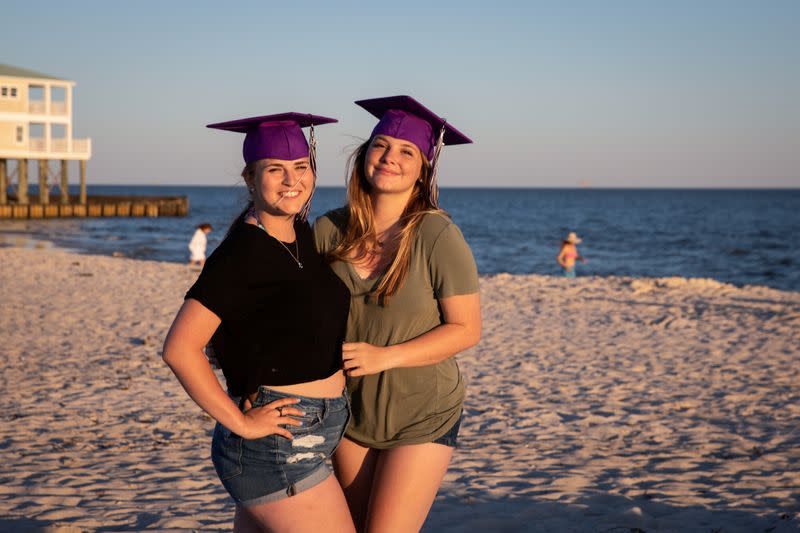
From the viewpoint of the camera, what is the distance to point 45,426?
745 centimetres

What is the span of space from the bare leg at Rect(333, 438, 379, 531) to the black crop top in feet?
1.53

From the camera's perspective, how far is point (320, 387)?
109 inches

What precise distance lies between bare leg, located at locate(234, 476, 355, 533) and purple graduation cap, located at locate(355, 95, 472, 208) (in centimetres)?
126

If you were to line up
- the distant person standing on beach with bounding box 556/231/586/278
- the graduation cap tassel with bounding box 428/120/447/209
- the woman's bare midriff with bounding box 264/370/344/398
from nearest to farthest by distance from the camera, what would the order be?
1. the woman's bare midriff with bounding box 264/370/344/398
2. the graduation cap tassel with bounding box 428/120/447/209
3. the distant person standing on beach with bounding box 556/231/586/278

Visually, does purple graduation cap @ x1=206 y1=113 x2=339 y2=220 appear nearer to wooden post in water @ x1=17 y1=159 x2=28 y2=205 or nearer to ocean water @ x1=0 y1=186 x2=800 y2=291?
ocean water @ x1=0 y1=186 x2=800 y2=291

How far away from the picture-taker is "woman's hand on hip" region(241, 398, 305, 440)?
8.48 ft

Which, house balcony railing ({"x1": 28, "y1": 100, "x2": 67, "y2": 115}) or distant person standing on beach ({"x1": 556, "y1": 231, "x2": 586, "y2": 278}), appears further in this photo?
house balcony railing ({"x1": 28, "y1": 100, "x2": 67, "y2": 115})

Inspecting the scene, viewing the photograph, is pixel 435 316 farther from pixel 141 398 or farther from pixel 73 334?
pixel 73 334

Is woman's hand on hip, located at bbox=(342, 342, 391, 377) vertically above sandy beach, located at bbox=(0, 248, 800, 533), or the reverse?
woman's hand on hip, located at bbox=(342, 342, 391, 377)

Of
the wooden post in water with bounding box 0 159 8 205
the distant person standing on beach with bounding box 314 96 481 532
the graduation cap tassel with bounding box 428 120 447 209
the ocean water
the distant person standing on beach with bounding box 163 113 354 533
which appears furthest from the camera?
the wooden post in water with bounding box 0 159 8 205

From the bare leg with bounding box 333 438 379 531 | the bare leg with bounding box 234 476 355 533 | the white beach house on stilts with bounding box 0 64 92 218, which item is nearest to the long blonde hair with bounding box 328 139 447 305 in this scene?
the bare leg with bounding box 333 438 379 531

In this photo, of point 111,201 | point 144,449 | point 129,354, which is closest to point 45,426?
point 144,449

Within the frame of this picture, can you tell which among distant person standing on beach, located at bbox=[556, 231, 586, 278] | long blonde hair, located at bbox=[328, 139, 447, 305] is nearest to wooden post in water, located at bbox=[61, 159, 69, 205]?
distant person standing on beach, located at bbox=[556, 231, 586, 278]

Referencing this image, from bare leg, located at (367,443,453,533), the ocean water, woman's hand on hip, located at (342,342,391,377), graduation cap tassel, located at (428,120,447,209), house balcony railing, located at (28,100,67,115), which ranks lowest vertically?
the ocean water
